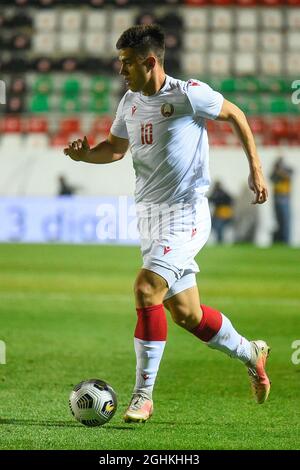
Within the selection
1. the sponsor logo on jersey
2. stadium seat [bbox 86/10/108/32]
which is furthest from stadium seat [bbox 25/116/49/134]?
the sponsor logo on jersey

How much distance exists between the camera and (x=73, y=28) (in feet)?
93.2

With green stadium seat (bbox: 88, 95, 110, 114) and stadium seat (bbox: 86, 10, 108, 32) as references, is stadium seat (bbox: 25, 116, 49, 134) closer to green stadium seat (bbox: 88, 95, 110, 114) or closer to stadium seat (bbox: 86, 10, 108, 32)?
green stadium seat (bbox: 88, 95, 110, 114)

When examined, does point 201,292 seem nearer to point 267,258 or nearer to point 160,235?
point 267,258

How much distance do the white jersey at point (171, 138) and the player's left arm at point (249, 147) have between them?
0.21 ft

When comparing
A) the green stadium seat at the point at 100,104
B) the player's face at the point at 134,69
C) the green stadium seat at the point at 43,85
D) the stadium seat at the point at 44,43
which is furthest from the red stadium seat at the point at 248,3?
the player's face at the point at 134,69

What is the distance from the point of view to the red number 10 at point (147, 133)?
558 centimetres

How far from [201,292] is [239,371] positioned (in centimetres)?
544

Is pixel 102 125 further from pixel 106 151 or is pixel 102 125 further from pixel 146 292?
pixel 146 292

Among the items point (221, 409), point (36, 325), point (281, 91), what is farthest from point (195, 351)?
point (281, 91)

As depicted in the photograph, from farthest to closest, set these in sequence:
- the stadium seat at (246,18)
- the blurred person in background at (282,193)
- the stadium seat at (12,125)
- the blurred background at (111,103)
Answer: the stadium seat at (246,18)
the stadium seat at (12,125)
the blurred background at (111,103)
the blurred person in background at (282,193)

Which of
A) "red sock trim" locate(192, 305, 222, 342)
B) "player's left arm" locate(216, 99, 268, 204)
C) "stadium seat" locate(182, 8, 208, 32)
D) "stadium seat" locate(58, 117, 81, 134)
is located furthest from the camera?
"stadium seat" locate(182, 8, 208, 32)

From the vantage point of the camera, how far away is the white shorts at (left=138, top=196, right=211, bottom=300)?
17.6 ft

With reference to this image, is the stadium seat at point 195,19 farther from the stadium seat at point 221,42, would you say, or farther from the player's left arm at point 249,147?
the player's left arm at point 249,147

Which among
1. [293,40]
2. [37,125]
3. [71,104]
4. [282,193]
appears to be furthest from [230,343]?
[293,40]
